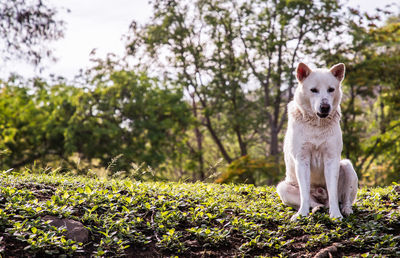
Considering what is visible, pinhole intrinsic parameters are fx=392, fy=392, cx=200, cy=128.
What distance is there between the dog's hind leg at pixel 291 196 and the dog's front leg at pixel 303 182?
1.15ft

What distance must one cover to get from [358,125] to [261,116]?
5.47 m

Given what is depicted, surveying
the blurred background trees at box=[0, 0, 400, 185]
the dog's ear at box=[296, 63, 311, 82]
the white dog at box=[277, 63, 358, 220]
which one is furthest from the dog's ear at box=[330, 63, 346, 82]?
the blurred background trees at box=[0, 0, 400, 185]

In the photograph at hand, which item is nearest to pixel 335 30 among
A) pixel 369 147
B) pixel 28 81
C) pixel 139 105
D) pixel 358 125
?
pixel 358 125

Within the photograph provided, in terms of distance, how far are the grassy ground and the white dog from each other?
352 mm

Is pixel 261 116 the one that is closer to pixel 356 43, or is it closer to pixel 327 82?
pixel 356 43

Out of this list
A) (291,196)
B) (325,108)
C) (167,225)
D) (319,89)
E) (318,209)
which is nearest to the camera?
(167,225)

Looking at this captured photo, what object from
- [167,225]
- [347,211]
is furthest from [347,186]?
[167,225]

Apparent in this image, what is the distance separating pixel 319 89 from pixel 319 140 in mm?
759

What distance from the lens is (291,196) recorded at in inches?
247

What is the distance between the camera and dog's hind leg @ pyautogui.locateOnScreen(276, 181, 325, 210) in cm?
619

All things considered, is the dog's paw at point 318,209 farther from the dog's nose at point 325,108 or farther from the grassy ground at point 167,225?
the dog's nose at point 325,108

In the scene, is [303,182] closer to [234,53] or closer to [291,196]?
[291,196]

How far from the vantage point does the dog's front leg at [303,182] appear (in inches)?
226

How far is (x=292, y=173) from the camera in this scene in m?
6.33
